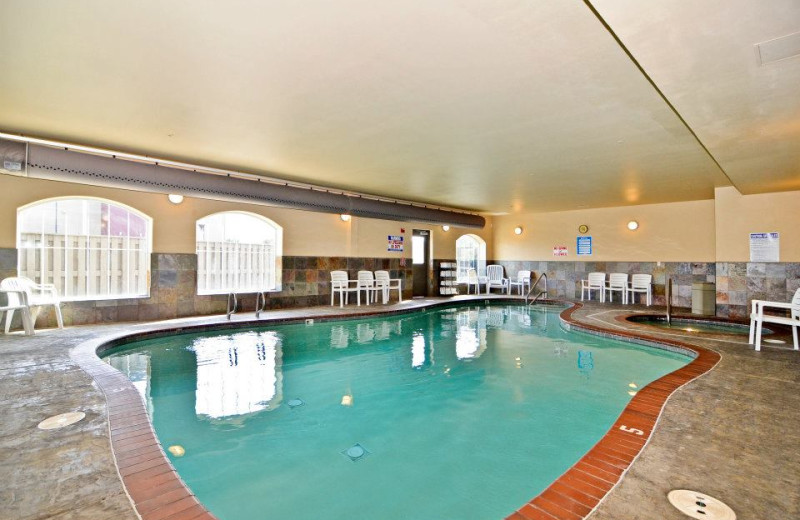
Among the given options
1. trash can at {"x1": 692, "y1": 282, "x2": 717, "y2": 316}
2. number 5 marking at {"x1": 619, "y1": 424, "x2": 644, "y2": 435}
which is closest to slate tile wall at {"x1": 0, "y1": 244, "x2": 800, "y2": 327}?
trash can at {"x1": 692, "y1": 282, "x2": 717, "y2": 316}

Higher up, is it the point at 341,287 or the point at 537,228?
the point at 537,228

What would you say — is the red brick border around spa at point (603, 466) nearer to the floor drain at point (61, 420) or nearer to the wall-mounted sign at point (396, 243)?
the floor drain at point (61, 420)

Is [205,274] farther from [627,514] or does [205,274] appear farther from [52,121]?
[627,514]

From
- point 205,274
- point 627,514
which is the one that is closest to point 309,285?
point 205,274

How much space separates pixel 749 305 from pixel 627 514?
8320mm

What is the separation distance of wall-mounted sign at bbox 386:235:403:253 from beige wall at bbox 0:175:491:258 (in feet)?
0.41

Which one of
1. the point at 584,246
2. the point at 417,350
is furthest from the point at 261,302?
the point at 584,246

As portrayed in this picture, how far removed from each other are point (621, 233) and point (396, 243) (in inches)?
234

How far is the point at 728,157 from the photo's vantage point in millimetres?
4910

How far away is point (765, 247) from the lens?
7.41 meters

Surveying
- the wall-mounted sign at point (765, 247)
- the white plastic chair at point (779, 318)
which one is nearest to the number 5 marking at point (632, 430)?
the white plastic chair at point (779, 318)

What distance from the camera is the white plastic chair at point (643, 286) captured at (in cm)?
972

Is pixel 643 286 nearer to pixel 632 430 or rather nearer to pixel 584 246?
pixel 584 246

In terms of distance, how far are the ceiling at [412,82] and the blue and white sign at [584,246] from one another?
4.86 metres
